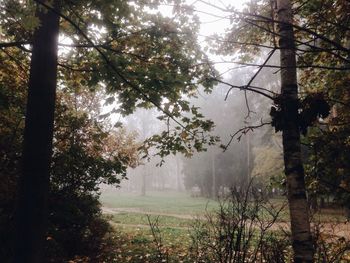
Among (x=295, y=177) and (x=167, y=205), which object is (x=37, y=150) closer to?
(x=295, y=177)

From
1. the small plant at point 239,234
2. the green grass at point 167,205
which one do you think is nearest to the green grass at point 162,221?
the green grass at point 167,205

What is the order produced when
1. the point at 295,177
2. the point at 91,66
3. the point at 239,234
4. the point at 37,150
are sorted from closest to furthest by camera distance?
the point at 295,177 < the point at 239,234 < the point at 37,150 < the point at 91,66

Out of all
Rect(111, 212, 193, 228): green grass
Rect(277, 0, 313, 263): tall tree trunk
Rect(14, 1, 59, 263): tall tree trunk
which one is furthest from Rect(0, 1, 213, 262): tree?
Rect(111, 212, 193, 228): green grass

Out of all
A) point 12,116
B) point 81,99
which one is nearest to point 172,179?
point 81,99

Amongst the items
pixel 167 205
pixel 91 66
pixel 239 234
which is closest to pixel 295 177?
pixel 239 234

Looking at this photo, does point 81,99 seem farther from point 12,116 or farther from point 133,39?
point 133,39

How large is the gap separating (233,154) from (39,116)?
3739 centimetres

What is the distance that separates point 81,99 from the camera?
1388 cm

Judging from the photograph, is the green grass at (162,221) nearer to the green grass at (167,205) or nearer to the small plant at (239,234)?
the green grass at (167,205)

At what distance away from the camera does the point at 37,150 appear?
16.0 ft

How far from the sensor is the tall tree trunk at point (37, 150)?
185 inches

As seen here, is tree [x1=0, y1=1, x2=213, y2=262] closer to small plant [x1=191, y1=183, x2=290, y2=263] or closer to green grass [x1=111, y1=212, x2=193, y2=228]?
small plant [x1=191, y1=183, x2=290, y2=263]

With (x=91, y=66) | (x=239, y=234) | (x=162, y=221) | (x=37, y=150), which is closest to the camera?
(x=239, y=234)

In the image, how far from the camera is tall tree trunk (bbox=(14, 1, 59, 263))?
4691mm
